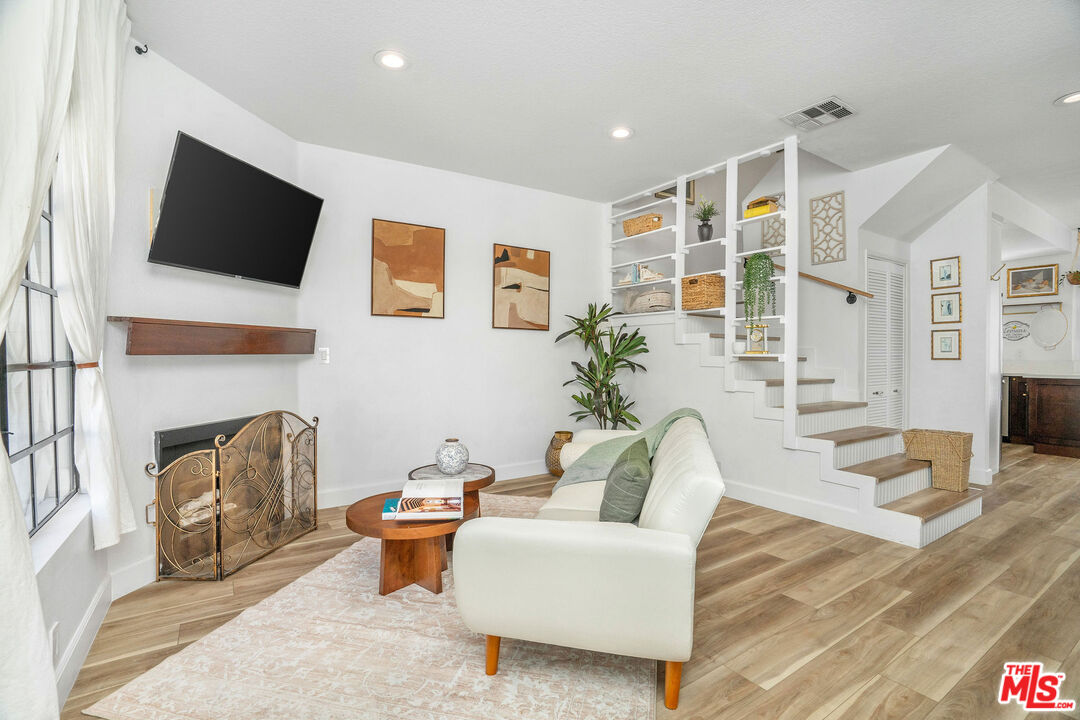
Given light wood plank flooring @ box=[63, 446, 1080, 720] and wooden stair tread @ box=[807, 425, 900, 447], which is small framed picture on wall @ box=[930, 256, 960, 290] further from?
light wood plank flooring @ box=[63, 446, 1080, 720]

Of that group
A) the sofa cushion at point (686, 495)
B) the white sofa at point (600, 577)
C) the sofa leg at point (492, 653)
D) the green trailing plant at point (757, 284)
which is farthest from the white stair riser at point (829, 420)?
the sofa leg at point (492, 653)

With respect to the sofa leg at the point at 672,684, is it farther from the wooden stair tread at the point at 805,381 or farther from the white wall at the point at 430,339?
the white wall at the point at 430,339

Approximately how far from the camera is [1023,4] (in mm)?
2146

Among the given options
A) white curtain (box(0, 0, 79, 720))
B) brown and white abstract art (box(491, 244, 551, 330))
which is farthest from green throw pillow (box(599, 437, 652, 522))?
brown and white abstract art (box(491, 244, 551, 330))

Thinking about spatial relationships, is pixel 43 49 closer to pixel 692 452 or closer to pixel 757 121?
pixel 692 452

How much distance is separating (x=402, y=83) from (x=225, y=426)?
7.22ft

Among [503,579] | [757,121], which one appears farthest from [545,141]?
[503,579]

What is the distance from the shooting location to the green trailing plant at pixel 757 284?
143 inches

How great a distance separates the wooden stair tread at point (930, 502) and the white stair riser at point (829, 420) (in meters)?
0.66

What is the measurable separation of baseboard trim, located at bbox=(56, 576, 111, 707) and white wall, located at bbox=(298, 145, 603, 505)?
4.92ft

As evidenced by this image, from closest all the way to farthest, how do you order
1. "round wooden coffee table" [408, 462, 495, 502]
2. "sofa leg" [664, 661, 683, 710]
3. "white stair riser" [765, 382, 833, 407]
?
"sofa leg" [664, 661, 683, 710] → "round wooden coffee table" [408, 462, 495, 502] → "white stair riser" [765, 382, 833, 407]

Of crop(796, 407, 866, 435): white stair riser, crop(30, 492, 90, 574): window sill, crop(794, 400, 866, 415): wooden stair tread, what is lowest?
crop(30, 492, 90, 574): window sill

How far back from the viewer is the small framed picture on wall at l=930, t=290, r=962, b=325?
4.40 metres

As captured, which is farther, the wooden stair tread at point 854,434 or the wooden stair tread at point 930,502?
the wooden stair tread at point 854,434
